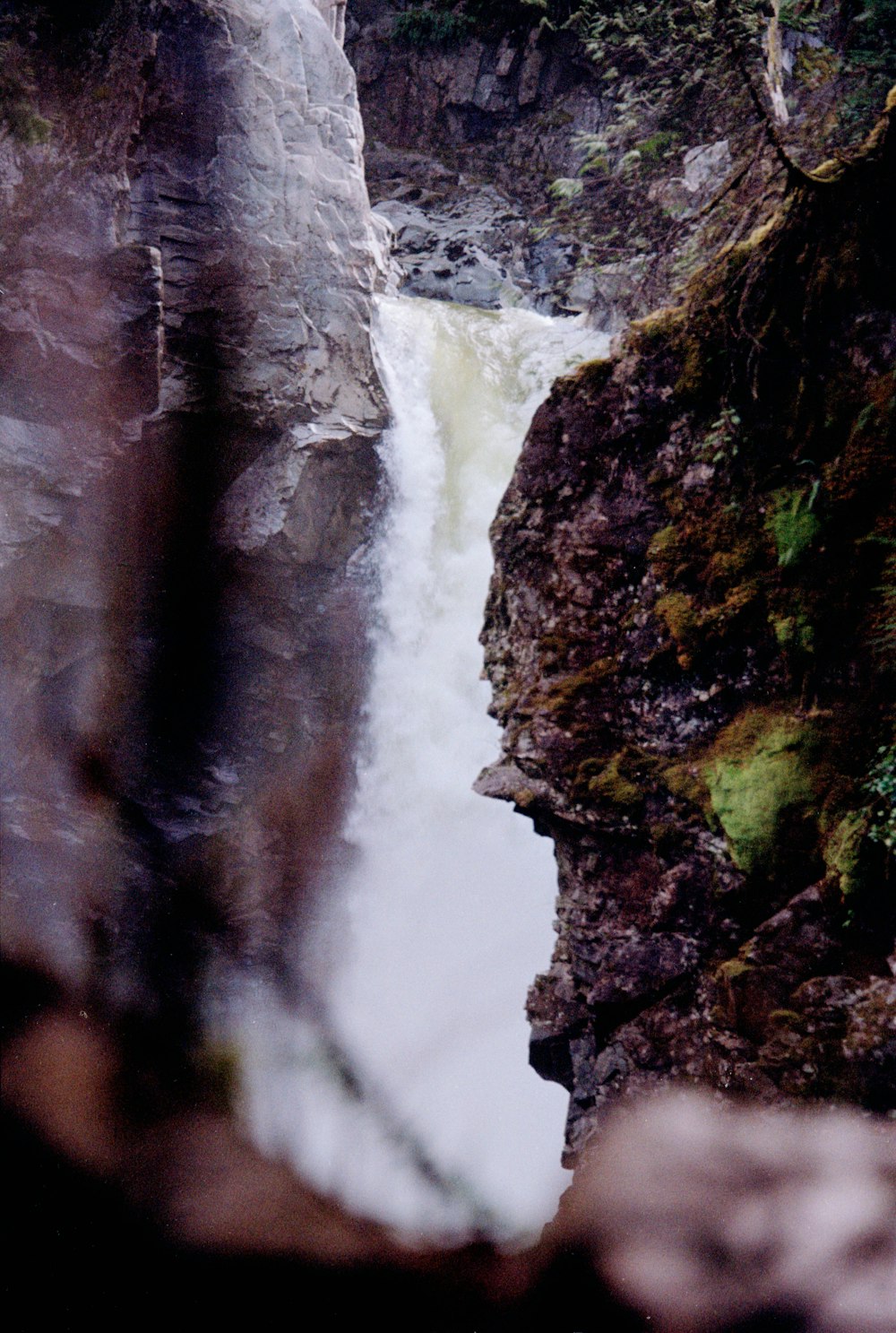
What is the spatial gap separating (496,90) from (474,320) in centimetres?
747

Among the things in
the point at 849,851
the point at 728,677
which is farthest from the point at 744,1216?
the point at 728,677

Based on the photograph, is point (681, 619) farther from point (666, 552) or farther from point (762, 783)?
point (762, 783)

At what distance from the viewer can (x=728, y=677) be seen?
4.00 metres

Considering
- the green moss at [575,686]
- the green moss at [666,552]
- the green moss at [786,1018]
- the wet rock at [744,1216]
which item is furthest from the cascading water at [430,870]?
the green moss at [786,1018]

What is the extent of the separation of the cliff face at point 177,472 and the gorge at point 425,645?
5cm

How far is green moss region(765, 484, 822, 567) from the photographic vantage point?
3766 millimetres

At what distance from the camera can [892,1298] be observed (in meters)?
2.60

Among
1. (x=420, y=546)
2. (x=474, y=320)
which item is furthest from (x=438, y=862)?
(x=474, y=320)

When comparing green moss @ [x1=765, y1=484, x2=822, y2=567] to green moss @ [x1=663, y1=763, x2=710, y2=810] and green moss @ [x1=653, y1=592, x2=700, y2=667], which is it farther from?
green moss @ [x1=663, y1=763, x2=710, y2=810]

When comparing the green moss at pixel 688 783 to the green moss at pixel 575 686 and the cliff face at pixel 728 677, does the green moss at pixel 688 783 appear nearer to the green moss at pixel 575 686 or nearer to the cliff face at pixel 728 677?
the cliff face at pixel 728 677

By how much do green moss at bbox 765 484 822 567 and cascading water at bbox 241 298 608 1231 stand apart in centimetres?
578

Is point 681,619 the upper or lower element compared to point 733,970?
upper

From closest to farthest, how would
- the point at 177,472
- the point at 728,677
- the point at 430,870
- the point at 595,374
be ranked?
the point at 728,677 < the point at 595,374 < the point at 177,472 < the point at 430,870

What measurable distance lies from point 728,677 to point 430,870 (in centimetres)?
638
